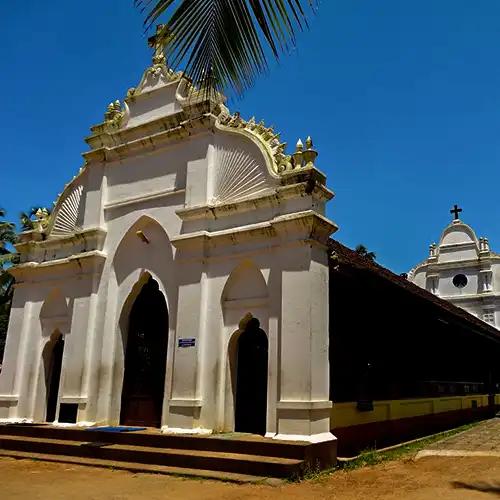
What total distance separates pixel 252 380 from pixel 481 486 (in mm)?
4300

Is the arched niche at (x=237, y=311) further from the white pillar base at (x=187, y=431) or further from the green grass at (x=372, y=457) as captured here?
the green grass at (x=372, y=457)

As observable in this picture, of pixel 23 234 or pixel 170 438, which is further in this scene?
pixel 23 234

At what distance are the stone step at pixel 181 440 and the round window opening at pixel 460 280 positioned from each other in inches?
938

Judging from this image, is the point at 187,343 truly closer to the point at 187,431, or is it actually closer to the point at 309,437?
the point at 187,431

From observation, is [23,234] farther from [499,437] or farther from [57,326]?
[499,437]

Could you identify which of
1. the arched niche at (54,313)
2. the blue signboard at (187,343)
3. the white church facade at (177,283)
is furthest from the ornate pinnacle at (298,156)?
the arched niche at (54,313)

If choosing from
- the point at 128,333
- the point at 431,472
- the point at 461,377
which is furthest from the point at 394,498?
the point at 461,377

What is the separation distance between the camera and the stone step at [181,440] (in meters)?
8.40

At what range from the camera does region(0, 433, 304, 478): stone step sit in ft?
26.5

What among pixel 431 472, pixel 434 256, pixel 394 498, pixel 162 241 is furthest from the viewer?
pixel 434 256

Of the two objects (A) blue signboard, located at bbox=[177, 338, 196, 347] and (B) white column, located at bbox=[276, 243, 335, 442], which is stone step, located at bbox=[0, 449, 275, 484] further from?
(A) blue signboard, located at bbox=[177, 338, 196, 347]

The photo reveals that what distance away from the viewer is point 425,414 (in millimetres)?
14555

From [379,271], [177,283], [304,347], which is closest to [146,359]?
[177,283]

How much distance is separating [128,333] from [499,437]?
9.63 metres
